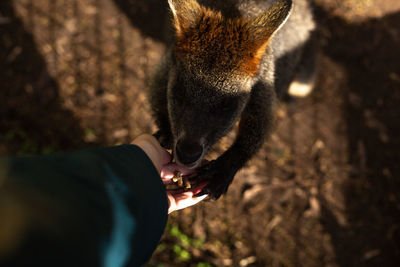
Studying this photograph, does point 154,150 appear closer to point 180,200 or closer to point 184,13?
point 180,200

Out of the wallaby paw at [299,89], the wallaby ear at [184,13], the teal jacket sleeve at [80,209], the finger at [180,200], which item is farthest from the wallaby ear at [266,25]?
the wallaby paw at [299,89]

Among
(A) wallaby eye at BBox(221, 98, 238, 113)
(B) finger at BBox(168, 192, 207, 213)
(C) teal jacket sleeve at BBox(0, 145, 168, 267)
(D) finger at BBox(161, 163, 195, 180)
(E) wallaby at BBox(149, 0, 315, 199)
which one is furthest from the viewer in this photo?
(D) finger at BBox(161, 163, 195, 180)

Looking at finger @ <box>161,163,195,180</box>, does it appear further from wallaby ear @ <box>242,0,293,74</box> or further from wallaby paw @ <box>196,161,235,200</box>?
wallaby ear @ <box>242,0,293,74</box>

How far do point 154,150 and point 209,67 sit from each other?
0.88m

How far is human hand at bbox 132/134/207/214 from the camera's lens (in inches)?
111

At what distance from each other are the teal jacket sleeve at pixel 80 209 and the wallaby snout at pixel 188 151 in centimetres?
34

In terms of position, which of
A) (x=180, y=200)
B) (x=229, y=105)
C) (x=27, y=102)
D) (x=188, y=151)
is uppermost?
(x=229, y=105)

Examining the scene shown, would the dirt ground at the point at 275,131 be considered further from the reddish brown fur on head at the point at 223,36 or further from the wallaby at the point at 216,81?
the reddish brown fur on head at the point at 223,36

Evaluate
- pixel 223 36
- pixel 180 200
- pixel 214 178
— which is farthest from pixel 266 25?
pixel 180 200

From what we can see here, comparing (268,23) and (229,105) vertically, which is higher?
(268,23)

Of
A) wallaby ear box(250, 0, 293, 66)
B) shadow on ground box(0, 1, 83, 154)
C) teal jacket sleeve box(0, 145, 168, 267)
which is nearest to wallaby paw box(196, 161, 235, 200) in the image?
teal jacket sleeve box(0, 145, 168, 267)

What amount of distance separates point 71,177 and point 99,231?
33 centimetres

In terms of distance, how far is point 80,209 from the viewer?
1.65 m

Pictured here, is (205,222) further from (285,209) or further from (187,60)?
(187,60)
